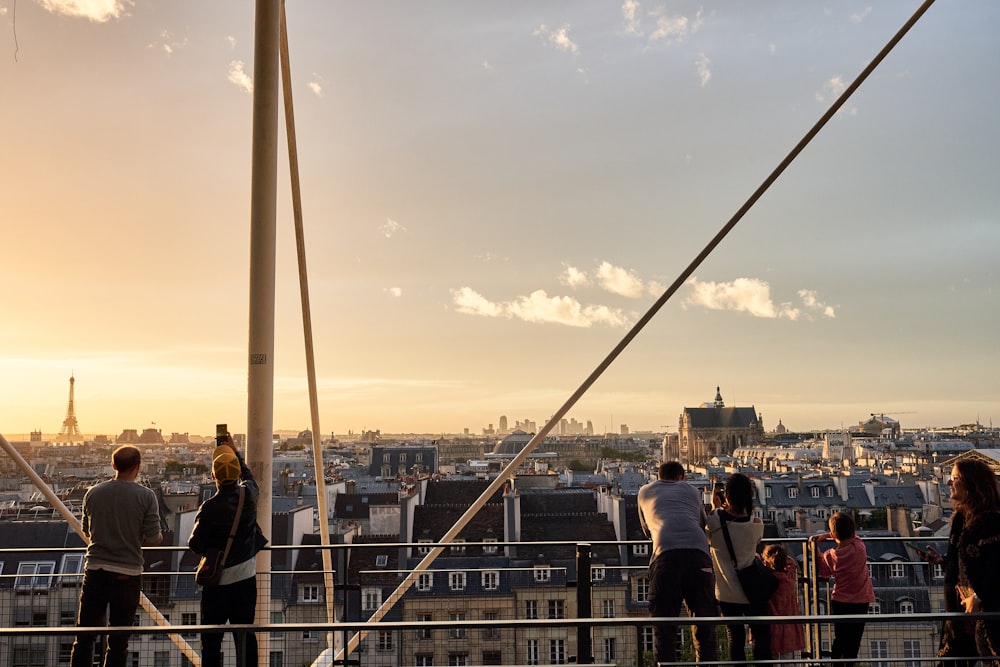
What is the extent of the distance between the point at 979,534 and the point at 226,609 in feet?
8.36

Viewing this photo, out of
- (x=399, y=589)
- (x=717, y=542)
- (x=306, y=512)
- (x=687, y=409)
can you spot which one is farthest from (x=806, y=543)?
(x=687, y=409)

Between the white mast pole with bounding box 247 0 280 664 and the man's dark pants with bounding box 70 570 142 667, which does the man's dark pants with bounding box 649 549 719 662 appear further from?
the man's dark pants with bounding box 70 570 142 667

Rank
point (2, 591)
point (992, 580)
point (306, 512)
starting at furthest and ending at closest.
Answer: point (306, 512)
point (2, 591)
point (992, 580)

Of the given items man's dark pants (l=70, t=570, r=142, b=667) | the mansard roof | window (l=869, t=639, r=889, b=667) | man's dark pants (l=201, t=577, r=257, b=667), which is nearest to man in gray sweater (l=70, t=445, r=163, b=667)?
man's dark pants (l=70, t=570, r=142, b=667)

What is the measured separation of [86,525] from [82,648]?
1.48ft

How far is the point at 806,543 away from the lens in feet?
13.6

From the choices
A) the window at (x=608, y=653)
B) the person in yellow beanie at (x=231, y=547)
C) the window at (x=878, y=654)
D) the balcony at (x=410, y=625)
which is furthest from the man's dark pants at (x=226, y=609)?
the window at (x=878, y=654)

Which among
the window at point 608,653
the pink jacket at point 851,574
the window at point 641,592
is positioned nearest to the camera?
the pink jacket at point 851,574

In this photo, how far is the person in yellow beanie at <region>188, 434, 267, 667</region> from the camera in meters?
3.28

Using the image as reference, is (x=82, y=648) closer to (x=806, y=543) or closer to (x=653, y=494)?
(x=653, y=494)

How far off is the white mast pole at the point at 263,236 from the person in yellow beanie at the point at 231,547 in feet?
2.26

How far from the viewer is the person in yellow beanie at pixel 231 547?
3.28 meters

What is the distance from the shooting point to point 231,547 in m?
3.31

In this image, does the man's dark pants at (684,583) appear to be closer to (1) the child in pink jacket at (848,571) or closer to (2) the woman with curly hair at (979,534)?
(1) the child in pink jacket at (848,571)
